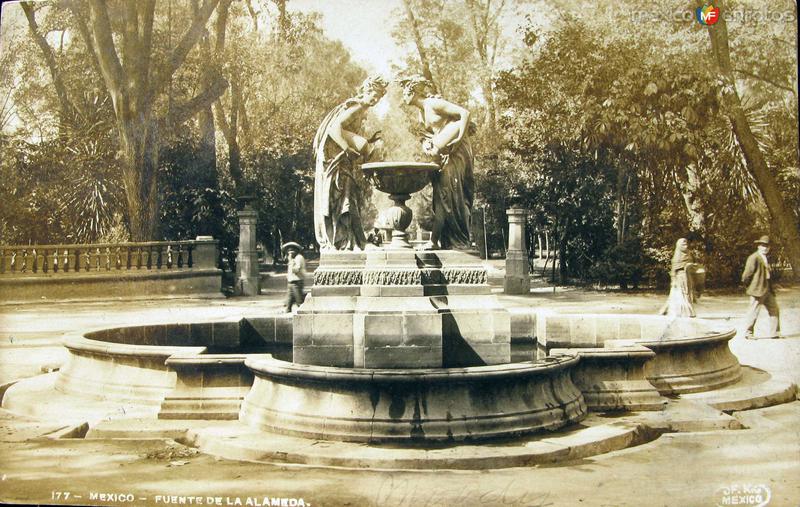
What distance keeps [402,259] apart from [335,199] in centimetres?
165

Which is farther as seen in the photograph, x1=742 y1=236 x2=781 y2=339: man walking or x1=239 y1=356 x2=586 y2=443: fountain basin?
x1=742 y1=236 x2=781 y2=339: man walking

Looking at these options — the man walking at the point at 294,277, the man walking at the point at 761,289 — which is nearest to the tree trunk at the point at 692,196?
the man walking at the point at 761,289

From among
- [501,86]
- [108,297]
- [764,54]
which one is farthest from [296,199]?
[764,54]

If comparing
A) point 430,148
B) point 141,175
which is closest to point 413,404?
point 430,148

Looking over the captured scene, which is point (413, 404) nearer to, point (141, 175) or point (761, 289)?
point (761, 289)

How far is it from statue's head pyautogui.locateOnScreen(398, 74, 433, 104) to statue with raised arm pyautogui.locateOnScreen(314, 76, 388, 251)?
0.89 ft

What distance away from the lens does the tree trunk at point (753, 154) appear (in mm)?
12734

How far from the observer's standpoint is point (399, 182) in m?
8.08

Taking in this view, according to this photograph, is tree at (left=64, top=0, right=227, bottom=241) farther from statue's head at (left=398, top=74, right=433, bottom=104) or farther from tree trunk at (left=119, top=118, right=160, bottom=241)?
statue's head at (left=398, top=74, right=433, bottom=104)

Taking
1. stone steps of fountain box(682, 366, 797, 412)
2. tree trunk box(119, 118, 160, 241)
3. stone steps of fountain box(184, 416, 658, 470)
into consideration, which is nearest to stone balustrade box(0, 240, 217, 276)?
tree trunk box(119, 118, 160, 241)

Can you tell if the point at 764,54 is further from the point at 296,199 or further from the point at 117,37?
the point at 296,199

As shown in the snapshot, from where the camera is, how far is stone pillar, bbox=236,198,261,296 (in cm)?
2058

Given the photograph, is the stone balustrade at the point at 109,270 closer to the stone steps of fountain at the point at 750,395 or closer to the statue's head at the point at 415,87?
the statue's head at the point at 415,87

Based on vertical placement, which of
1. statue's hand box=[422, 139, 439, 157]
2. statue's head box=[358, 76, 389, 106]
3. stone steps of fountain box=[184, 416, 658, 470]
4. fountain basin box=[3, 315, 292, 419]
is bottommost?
stone steps of fountain box=[184, 416, 658, 470]
